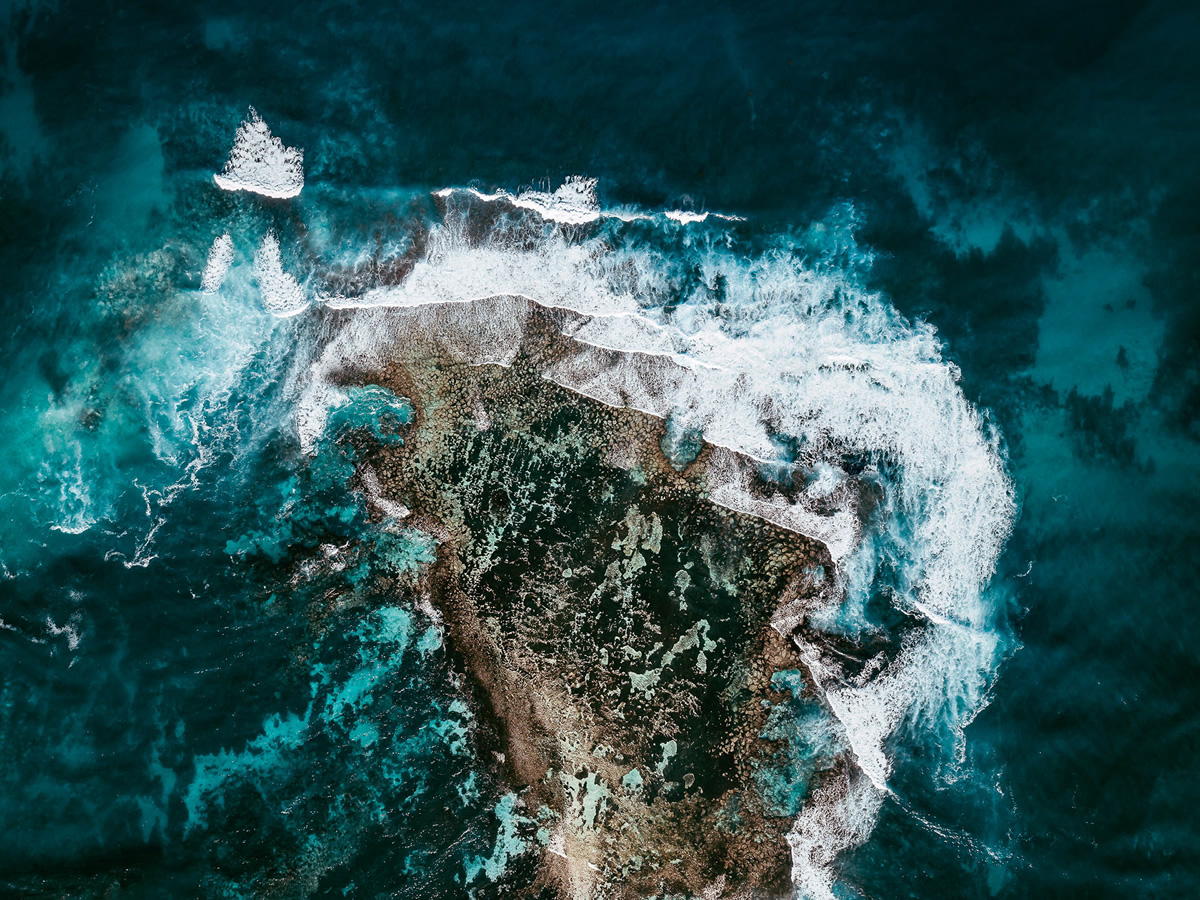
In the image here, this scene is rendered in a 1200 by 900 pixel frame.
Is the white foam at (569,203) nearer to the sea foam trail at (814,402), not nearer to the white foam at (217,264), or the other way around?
the sea foam trail at (814,402)

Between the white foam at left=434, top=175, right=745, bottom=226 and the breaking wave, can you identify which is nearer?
the breaking wave

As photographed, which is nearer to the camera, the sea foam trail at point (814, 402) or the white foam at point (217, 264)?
the sea foam trail at point (814, 402)

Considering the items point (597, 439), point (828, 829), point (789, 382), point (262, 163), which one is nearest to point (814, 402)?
point (789, 382)

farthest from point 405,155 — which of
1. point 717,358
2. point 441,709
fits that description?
point 441,709

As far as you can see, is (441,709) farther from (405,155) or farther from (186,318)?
(405,155)

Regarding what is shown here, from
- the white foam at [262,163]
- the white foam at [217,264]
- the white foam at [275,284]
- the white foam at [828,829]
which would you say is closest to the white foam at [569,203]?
the white foam at [262,163]

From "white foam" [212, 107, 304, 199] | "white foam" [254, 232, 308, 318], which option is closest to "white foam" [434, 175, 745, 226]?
"white foam" [212, 107, 304, 199]

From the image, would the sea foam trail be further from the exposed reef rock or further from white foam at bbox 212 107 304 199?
white foam at bbox 212 107 304 199
